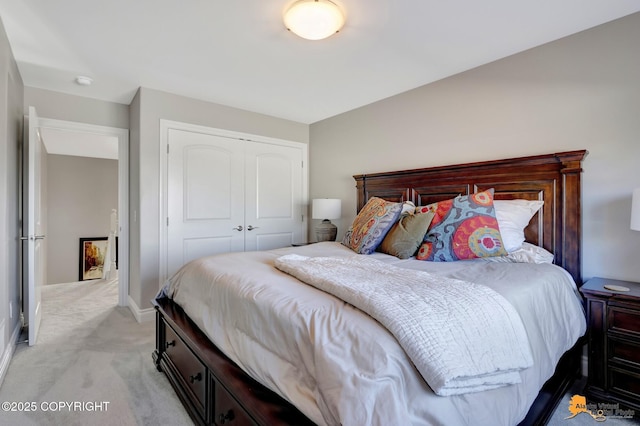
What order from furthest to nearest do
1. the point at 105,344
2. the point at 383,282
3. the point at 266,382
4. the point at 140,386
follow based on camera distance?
the point at 105,344
the point at 140,386
the point at 383,282
the point at 266,382

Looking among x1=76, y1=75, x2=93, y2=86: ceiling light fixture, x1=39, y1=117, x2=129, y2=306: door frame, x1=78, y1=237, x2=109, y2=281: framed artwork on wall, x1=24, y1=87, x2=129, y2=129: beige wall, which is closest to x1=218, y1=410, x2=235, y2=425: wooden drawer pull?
x1=39, y1=117, x2=129, y2=306: door frame

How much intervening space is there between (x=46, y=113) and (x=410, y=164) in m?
3.65

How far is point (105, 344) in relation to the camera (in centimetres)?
265

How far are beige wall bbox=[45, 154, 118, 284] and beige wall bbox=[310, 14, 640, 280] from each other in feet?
20.4

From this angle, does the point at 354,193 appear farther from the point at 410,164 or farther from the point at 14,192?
the point at 14,192

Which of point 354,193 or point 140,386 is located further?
point 354,193

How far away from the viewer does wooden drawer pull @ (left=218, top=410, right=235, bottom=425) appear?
4.28 ft

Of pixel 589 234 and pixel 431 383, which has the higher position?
pixel 589 234

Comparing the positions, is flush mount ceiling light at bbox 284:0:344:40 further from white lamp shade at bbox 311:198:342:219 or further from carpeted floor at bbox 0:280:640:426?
carpeted floor at bbox 0:280:640:426

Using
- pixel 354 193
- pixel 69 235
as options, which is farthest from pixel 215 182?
pixel 69 235

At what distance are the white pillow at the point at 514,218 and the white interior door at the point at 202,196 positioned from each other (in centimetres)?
275

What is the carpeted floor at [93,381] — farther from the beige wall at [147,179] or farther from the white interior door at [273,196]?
the white interior door at [273,196]

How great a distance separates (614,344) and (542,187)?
1048 millimetres

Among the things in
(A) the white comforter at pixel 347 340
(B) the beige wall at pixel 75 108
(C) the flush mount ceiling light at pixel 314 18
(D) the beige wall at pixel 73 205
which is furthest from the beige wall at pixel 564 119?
(D) the beige wall at pixel 73 205
